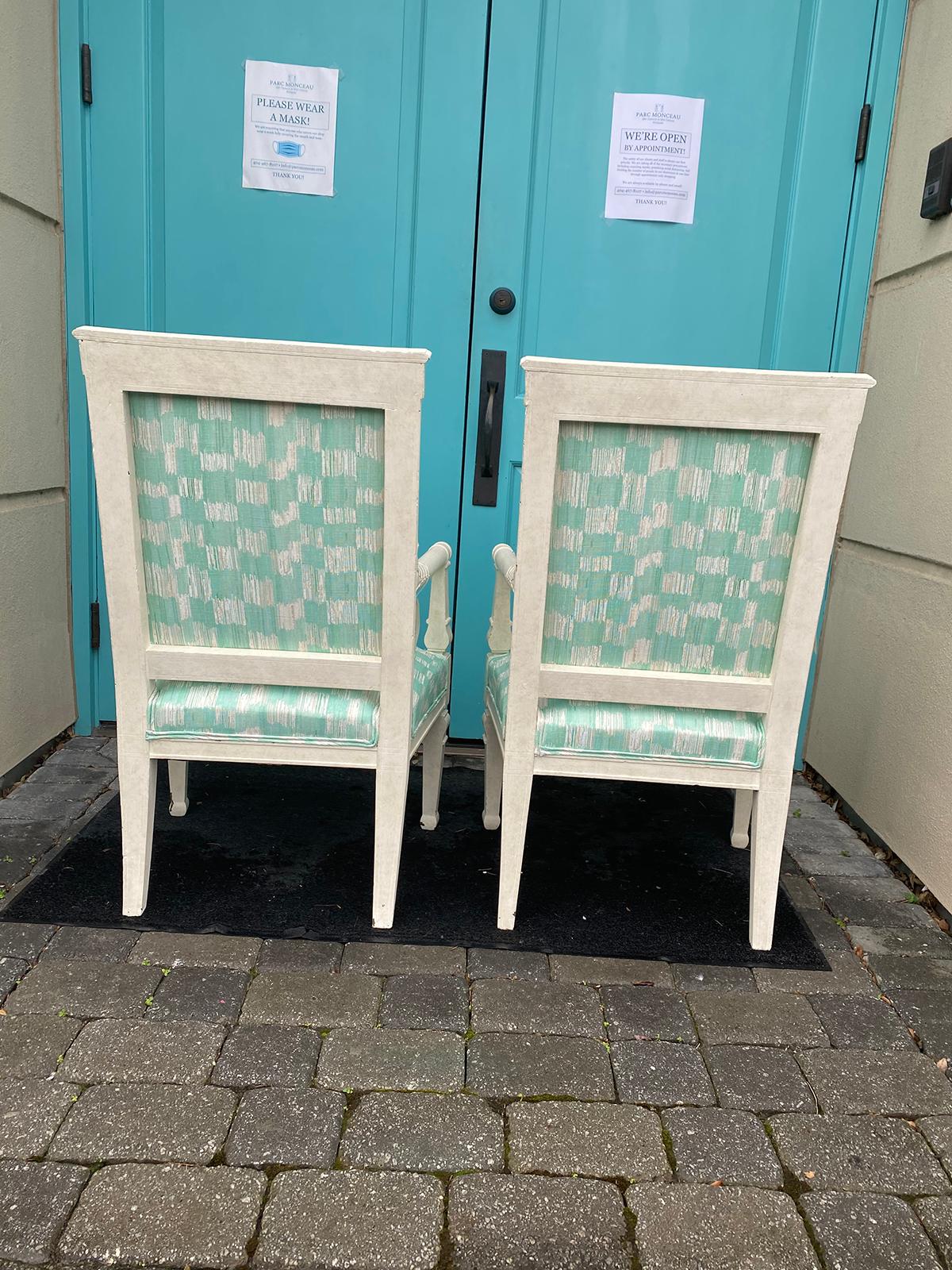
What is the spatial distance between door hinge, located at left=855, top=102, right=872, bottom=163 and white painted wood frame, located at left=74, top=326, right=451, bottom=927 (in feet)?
6.14

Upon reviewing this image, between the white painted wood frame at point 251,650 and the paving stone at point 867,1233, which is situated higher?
the white painted wood frame at point 251,650

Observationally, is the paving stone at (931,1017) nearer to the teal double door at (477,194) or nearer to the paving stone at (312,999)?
the paving stone at (312,999)

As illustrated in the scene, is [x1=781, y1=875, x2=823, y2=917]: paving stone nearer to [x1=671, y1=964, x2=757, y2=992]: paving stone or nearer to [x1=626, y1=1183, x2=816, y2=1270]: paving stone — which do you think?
[x1=671, y1=964, x2=757, y2=992]: paving stone

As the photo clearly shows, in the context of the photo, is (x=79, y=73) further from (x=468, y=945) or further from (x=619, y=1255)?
(x=619, y=1255)

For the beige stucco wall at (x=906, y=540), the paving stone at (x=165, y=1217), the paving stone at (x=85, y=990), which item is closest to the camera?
A: the paving stone at (x=165, y=1217)

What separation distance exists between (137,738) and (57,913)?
1.37 ft

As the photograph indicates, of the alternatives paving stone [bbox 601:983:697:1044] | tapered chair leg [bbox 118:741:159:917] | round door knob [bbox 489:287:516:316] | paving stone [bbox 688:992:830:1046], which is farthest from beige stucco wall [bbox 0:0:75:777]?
paving stone [bbox 688:992:830:1046]

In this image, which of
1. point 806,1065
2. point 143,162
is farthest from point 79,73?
point 806,1065

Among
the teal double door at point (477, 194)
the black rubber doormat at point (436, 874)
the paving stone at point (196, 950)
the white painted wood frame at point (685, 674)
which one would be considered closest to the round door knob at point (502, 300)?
the teal double door at point (477, 194)

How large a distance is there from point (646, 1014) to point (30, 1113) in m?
1.03

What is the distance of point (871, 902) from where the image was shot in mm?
2150

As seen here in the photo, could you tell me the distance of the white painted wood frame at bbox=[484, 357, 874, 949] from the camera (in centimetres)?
159

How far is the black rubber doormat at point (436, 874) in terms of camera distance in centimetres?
188

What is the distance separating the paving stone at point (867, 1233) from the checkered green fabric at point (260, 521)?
1.18 meters
